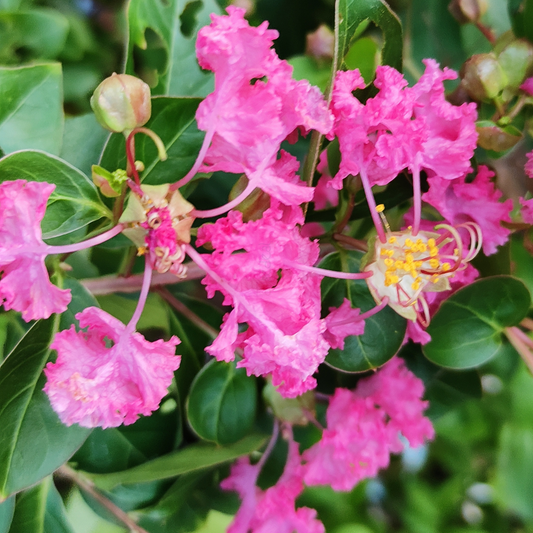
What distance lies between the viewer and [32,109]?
0.64m

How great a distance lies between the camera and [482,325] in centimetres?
72

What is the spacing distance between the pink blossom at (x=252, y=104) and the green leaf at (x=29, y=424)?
29 cm

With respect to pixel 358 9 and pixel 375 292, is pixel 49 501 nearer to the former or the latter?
pixel 375 292

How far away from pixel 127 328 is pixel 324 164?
1.34 feet

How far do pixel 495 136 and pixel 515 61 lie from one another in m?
0.12

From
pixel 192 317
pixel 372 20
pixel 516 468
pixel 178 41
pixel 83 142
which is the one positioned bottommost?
pixel 516 468

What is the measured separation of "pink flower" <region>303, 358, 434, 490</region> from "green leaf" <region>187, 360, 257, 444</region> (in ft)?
0.40

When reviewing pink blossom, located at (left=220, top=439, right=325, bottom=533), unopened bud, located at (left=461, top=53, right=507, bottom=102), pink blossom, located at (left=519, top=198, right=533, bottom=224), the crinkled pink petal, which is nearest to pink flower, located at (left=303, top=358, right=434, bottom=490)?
pink blossom, located at (left=220, top=439, right=325, bottom=533)

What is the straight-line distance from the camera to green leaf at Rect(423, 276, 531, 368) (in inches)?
26.8

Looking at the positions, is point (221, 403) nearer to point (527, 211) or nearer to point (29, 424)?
point (29, 424)

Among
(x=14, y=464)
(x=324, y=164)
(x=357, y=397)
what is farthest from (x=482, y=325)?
(x=14, y=464)

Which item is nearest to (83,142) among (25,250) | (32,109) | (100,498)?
(32,109)

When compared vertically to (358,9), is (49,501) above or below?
below

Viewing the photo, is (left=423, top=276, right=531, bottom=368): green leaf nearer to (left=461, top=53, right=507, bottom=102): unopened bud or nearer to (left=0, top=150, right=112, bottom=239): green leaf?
(left=461, top=53, right=507, bottom=102): unopened bud
